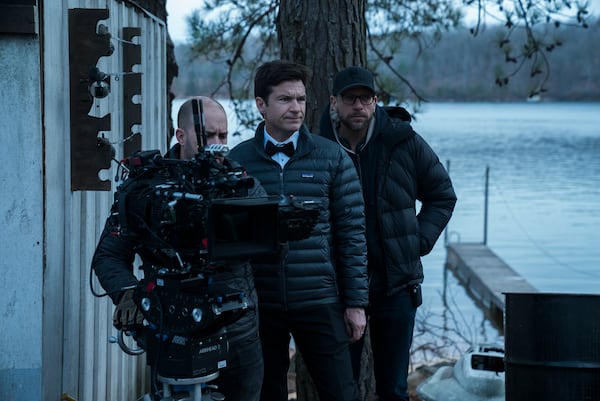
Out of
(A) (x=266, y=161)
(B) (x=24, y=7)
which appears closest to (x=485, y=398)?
(A) (x=266, y=161)

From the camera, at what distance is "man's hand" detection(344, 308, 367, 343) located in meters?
3.94

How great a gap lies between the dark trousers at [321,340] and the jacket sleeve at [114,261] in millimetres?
828

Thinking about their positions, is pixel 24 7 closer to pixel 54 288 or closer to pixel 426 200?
pixel 54 288

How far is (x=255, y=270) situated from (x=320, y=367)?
1.57 feet

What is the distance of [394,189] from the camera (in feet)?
14.1

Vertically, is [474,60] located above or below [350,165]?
above

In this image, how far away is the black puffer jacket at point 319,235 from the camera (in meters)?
3.84

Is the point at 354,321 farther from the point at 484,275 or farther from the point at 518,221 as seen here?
the point at 518,221

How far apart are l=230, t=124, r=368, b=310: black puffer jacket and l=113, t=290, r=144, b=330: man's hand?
84 cm

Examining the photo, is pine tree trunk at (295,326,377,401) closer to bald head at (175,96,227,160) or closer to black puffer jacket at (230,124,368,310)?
black puffer jacket at (230,124,368,310)

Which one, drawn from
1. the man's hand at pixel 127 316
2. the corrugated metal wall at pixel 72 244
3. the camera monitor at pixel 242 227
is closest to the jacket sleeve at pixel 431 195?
the corrugated metal wall at pixel 72 244

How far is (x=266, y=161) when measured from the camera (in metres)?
3.93

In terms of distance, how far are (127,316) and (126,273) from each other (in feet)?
0.64

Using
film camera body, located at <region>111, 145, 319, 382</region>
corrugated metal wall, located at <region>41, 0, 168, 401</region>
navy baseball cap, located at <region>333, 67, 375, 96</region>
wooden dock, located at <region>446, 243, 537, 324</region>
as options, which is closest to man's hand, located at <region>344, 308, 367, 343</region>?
film camera body, located at <region>111, 145, 319, 382</region>
